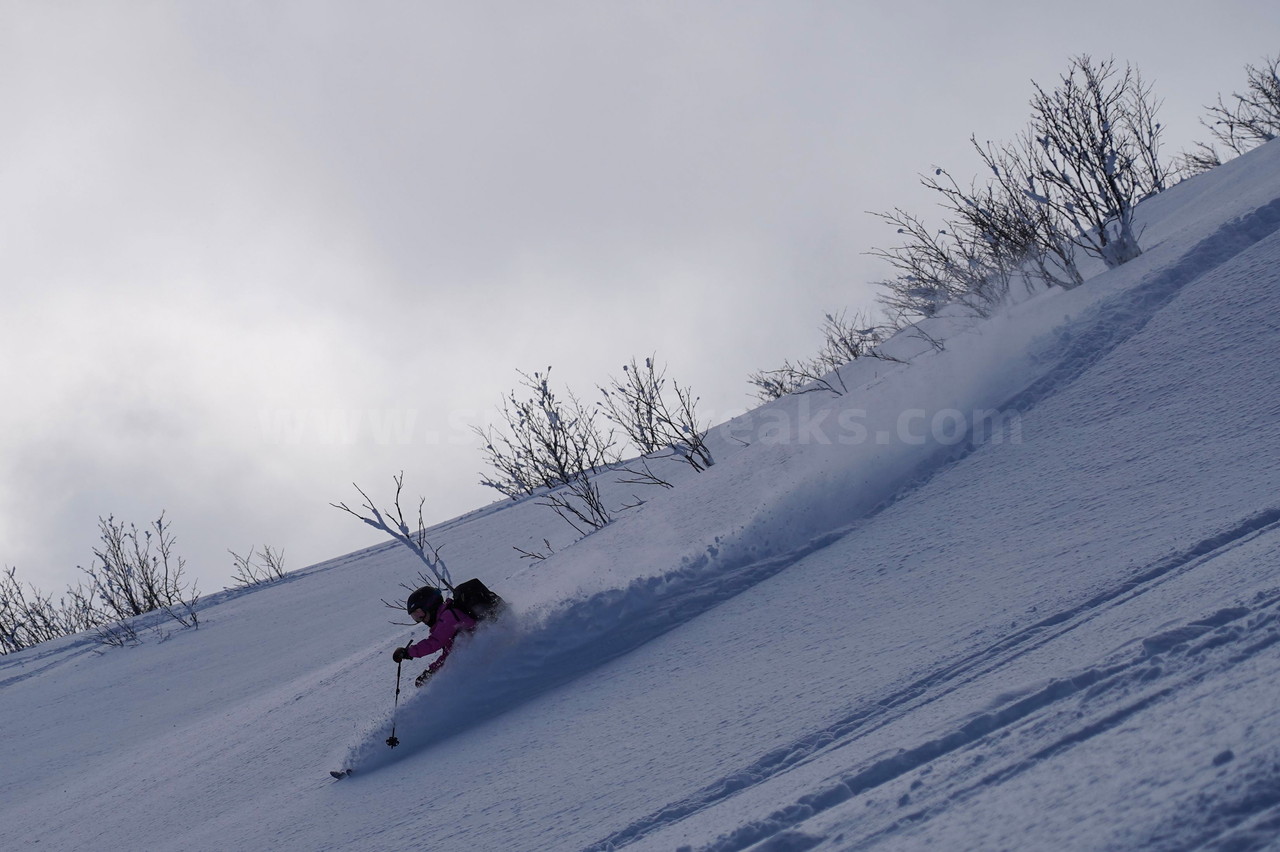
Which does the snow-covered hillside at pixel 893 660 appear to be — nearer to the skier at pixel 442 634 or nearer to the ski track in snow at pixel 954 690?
the ski track in snow at pixel 954 690

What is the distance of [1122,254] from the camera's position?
7.18 meters

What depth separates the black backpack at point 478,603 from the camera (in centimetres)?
509

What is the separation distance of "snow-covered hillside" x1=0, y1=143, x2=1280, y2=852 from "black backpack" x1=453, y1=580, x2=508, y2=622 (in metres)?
0.16

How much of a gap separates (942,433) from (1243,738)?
3703mm

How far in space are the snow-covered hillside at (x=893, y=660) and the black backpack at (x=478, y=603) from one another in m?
0.16

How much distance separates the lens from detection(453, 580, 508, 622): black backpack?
16.7 feet

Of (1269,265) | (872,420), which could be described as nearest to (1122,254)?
(1269,265)

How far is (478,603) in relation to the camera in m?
5.11

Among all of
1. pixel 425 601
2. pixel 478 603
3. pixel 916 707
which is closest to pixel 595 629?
pixel 478 603

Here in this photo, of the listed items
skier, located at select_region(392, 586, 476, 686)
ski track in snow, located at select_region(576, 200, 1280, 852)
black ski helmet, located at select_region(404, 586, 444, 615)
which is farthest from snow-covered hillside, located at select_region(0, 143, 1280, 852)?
black ski helmet, located at select_region(404, 586, 444, 615)

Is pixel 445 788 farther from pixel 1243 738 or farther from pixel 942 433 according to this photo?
pixel 942 433

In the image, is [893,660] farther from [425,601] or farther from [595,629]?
[425,601]

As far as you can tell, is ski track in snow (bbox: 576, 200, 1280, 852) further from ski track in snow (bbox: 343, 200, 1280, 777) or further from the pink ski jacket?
the pink ski jacket

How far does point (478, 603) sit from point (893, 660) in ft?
9.33
